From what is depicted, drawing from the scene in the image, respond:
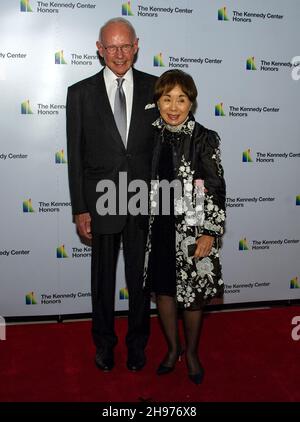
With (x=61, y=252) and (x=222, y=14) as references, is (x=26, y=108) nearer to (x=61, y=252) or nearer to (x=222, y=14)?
(x=61, y=252)

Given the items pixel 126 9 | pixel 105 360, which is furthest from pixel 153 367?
pixel 126 9

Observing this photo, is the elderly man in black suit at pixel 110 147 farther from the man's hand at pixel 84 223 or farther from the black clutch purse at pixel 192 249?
the black clutch purse at pixel 192 249

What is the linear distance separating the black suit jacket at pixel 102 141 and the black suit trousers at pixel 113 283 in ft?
0.30

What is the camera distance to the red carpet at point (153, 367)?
2359 millimetres

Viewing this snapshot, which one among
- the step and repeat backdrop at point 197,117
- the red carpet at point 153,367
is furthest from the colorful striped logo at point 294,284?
the red carpet at point 153,367

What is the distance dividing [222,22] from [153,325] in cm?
225

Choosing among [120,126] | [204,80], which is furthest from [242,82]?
[120,126]

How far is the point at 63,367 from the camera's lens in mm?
2641

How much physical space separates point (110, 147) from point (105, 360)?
1.22 m

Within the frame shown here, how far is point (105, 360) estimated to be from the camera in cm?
260

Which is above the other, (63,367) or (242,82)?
(242,82)

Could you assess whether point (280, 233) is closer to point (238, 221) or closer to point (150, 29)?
point (238, 221)

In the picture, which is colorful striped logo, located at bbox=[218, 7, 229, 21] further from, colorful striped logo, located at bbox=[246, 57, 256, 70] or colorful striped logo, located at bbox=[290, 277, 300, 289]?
colorful striped logo, located at bbox=[290, 277, 300, 289]
